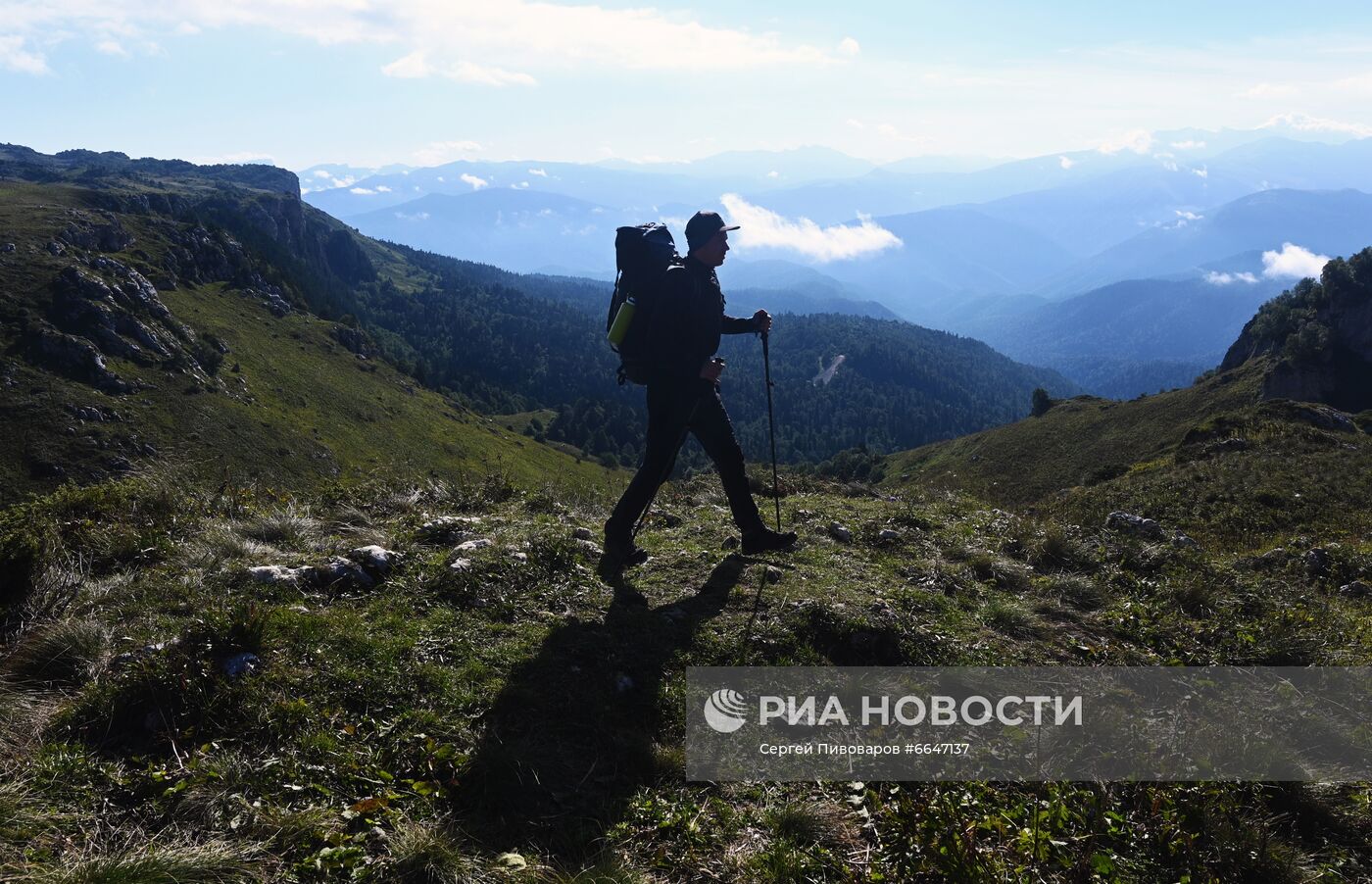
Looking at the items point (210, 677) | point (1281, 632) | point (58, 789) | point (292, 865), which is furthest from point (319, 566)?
point (1281, 632)

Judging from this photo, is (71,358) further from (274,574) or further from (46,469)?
(274,574)

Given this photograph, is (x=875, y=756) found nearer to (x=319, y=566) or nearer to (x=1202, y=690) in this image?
(x=1202, y=690)

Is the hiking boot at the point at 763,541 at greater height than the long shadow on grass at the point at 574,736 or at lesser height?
greater

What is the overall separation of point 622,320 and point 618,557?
254 cm

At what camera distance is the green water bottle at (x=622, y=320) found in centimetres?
718

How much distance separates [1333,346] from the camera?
80.3 m

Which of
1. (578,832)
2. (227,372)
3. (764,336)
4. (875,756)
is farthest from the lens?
(227,372)

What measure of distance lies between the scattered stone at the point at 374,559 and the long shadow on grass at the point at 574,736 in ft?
6.68

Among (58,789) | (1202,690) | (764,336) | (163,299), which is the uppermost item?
(163,299)

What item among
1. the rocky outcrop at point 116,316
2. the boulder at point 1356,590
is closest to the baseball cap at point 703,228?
the boulder at point 1356,590

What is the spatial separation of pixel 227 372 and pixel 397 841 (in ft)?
392

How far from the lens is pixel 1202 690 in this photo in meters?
5.43

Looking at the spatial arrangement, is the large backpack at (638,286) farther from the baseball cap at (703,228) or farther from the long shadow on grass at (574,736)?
the long shadow on grass at (574,736)

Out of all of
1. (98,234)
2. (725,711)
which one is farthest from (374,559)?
(98,234)
